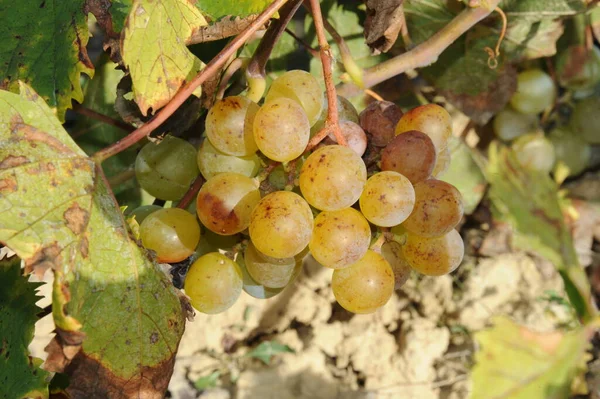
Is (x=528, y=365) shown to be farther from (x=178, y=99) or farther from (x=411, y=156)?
(x=178, y=99)

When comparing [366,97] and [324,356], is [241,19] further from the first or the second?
[324,356]

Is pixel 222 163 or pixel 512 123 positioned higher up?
pixel 222 163

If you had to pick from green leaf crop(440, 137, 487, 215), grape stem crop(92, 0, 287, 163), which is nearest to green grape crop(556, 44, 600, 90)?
green leaf crop(440, 137, 487, 215)

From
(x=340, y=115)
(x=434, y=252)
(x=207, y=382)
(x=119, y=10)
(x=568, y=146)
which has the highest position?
(x=119, y=10)

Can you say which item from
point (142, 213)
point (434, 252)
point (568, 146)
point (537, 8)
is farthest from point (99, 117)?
point (568, 146)

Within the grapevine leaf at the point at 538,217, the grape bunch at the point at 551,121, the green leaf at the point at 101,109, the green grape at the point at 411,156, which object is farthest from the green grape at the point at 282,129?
the grape bunch at the point at 551,121

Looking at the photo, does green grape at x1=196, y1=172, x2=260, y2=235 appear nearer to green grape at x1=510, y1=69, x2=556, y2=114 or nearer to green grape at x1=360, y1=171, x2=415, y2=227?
green grape at x1=360, y1=171, x2=415, y2=227

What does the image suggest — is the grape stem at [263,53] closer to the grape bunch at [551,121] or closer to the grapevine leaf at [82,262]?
the grapevine leaf at [82,262]
